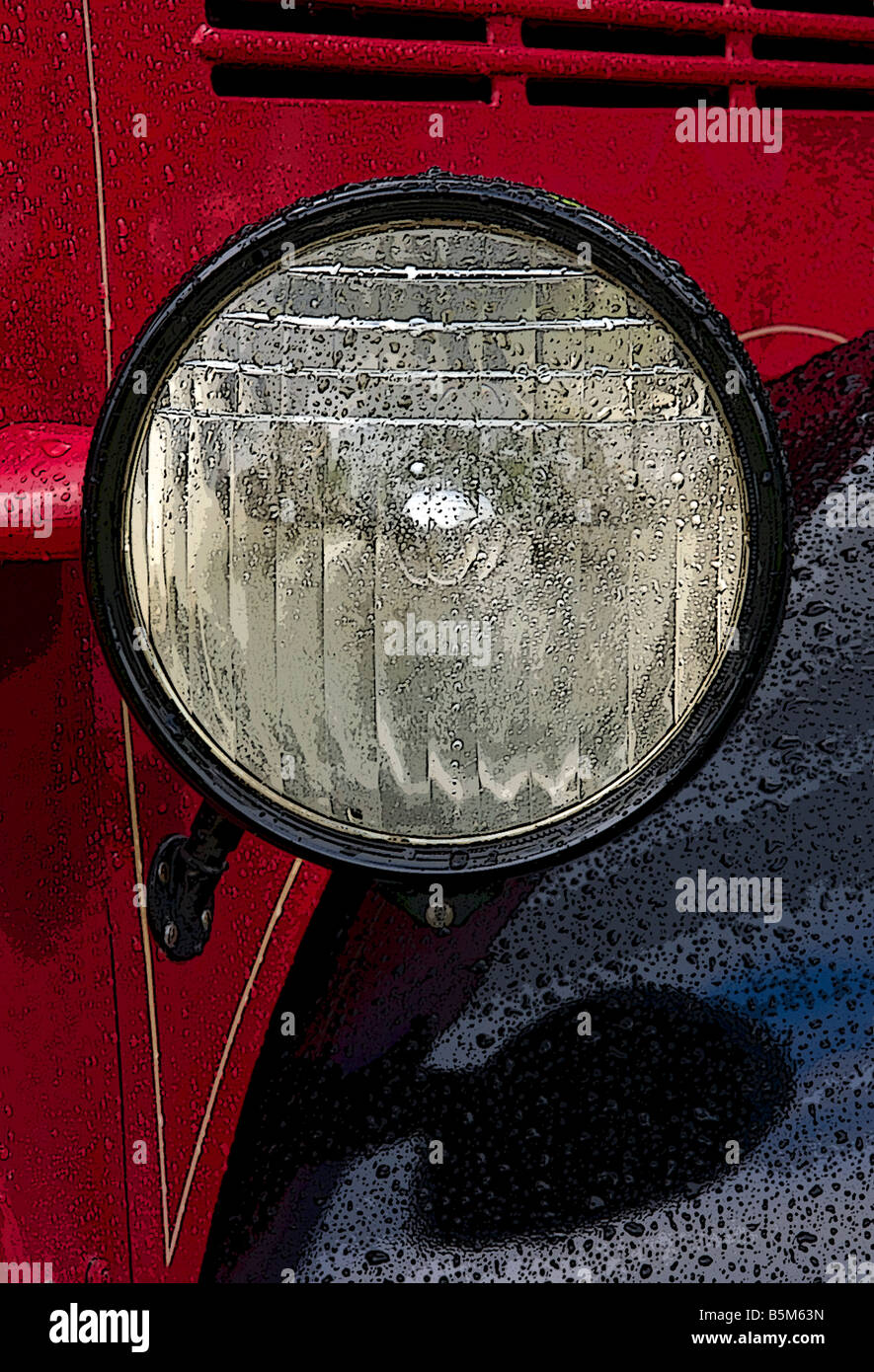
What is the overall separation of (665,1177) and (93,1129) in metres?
0.43

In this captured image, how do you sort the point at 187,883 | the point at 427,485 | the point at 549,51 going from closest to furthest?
the point at 427,485 → the point at 187,883 → the point at 549,51

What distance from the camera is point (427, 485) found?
723 mm

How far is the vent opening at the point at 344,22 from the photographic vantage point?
98 centimetres

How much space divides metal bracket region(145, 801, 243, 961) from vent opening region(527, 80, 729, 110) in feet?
1.96

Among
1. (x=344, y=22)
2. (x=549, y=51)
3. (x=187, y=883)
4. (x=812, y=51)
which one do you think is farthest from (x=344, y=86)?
(x=187, y=883)

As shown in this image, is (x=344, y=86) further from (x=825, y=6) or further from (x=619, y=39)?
(x=825, y=6)

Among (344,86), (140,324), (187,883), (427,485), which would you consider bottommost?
(187,883)

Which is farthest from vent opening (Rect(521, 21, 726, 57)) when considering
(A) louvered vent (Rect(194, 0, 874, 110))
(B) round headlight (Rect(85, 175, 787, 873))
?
(B) round headlight (Rect(85, 175, 787, 873))

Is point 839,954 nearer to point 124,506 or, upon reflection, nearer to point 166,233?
point 124,506

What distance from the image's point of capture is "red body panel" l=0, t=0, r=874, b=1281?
3.16 ft

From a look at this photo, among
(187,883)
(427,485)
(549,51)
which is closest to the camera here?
→ (427,485)

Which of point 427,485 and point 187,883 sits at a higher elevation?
point 427,485

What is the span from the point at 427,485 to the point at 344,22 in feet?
1.53
